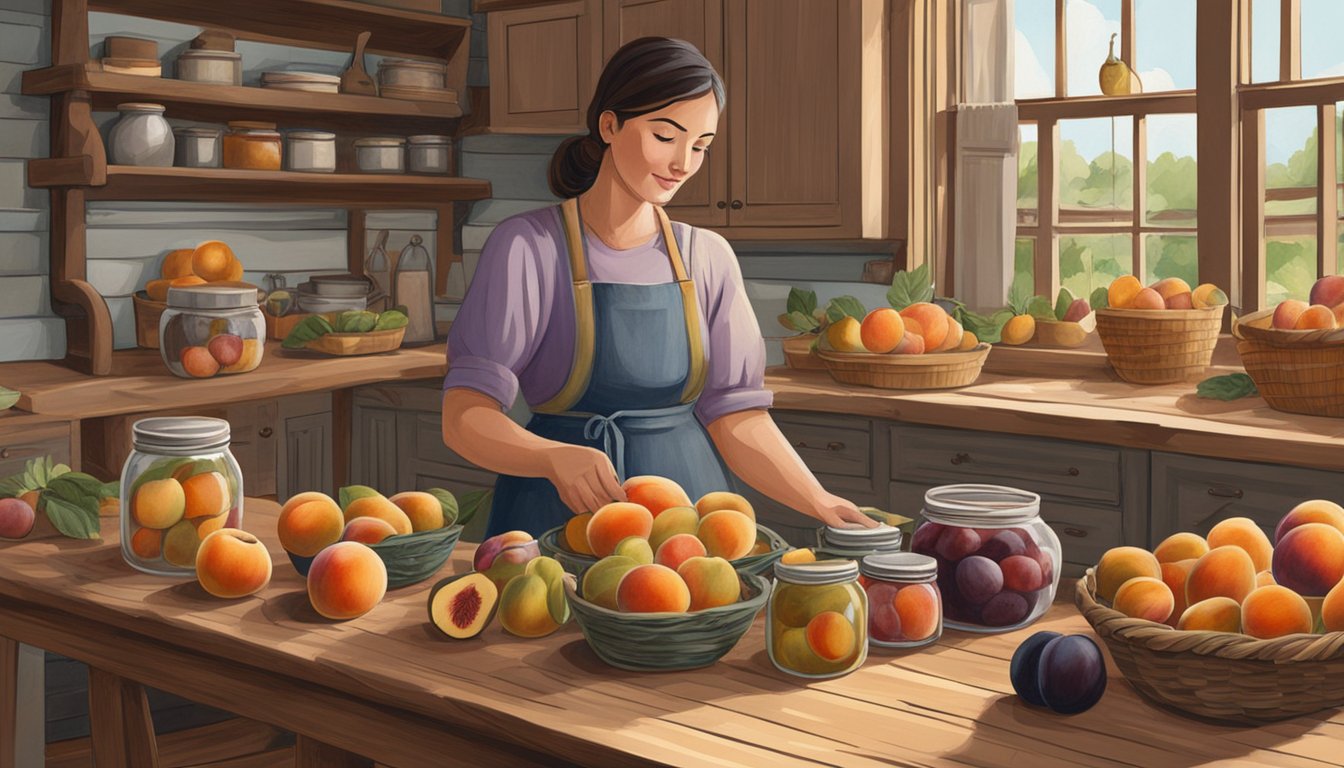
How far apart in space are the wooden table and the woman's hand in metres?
0.26

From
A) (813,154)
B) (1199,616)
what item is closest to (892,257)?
(813,154)

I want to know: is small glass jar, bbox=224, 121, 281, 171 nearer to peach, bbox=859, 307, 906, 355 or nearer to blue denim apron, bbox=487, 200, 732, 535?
peach, bbox=859, 307, 906, 355

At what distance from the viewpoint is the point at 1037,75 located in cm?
404

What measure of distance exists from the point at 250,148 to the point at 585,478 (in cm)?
277

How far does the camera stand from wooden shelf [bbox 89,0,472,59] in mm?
4176

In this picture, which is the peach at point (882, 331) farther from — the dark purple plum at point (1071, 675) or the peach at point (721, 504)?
the dark purple plum at point (1071, 675)

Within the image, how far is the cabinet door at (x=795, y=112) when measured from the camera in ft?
12.7

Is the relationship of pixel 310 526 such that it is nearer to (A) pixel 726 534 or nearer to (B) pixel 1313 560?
(A) pixel 726 534

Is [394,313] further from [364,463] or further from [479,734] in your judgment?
[479,734]

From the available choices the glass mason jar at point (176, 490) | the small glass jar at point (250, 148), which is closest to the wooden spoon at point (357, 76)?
the small glass jar at point (250, 148)

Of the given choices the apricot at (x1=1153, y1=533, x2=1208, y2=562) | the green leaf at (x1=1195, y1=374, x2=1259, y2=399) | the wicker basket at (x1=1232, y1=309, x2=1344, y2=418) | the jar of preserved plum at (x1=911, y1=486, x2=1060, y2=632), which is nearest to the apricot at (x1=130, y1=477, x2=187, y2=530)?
the jar of preserved plum at (x1=911, y1=486, x2=1060, y2=632)

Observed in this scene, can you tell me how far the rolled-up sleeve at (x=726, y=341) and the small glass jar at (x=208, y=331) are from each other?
184cm

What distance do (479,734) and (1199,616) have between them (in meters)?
0.68

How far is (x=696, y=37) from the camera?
4.12 metres
